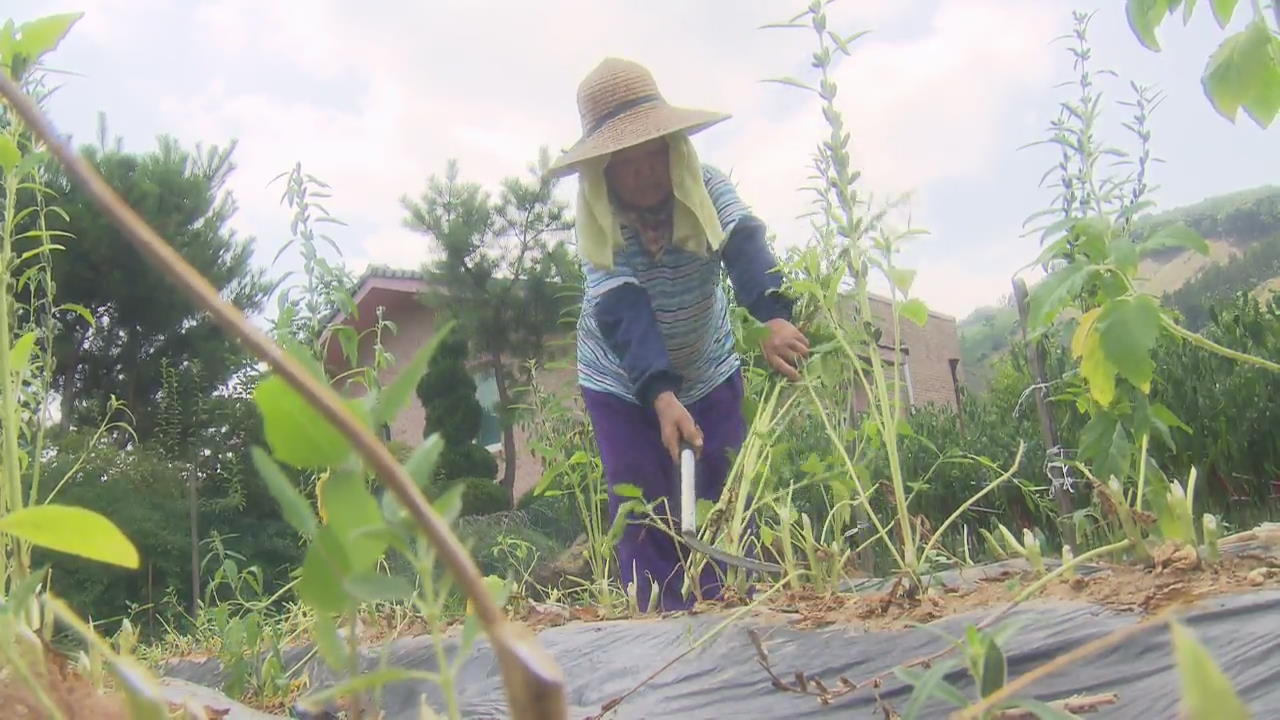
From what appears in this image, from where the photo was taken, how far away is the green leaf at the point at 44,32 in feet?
2.48

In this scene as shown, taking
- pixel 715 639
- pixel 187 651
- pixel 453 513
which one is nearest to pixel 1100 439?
pixel 715 639

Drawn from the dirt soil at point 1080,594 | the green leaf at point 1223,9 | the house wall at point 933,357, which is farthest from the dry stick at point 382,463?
the house wall at point 933,357

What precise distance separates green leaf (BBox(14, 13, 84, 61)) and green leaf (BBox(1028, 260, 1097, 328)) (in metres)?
1.16

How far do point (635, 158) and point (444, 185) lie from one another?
33.6 ft

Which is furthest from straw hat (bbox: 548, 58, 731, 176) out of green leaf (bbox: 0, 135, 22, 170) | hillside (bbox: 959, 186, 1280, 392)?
hillside (bbox: 959, 186, 1280, 392)

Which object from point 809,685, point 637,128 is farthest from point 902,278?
point 637,128

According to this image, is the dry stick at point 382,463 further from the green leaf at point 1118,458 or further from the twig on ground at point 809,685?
the green leaf at point 1118,458

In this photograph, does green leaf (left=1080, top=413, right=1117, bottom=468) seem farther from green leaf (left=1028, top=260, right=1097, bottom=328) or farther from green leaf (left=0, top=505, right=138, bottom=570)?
green leaf (left=0, top=505, right=138, bottom=570)

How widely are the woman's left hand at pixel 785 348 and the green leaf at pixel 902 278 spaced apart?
0.34 m

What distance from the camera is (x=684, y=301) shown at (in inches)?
110

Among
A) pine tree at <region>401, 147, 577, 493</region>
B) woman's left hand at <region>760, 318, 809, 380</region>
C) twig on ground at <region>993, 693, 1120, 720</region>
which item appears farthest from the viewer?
pine tree at <region>401, 147, 577, 493</region>

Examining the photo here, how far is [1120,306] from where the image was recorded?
1252mm

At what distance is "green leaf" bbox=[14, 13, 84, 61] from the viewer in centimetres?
76

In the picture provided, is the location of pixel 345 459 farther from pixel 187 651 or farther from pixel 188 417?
pixel 188 417
